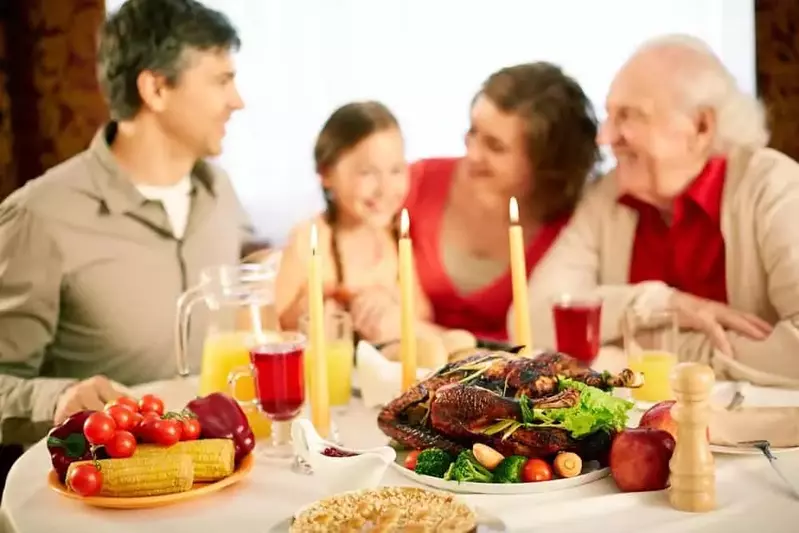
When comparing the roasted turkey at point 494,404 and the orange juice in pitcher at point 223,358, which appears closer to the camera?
the roasted turkey at point 494,404

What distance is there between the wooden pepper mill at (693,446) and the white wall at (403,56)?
109 cm

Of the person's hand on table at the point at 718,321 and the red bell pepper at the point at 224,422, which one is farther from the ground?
the red bell pepper at the point at 224,422

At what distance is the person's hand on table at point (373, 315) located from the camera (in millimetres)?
2256

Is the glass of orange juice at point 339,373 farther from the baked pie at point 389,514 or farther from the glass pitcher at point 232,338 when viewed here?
the baked pie at point 389,514

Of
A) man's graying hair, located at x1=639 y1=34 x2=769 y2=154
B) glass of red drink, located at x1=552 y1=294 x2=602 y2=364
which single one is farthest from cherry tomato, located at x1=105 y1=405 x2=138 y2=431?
man's graying hair, located at x1=639 y1=34 x2=769 y2=154

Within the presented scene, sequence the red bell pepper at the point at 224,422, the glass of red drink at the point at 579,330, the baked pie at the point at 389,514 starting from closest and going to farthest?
the baked pie at the point at 389,514
the red bell pepper at the point at 224,422
the glass of red drink at the point at 579,330

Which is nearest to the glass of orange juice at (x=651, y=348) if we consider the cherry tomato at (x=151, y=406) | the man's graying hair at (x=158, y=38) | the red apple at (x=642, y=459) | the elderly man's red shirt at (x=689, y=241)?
the elderly man's red shirt at (x=689, y=241)

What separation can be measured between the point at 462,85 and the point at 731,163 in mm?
615

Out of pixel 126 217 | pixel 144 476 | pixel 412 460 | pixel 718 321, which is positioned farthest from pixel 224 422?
pixel 718 321

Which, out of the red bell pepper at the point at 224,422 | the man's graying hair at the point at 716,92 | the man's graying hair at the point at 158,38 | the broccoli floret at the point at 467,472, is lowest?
the broccoli floret at the point at 467,472

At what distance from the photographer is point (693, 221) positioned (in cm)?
213

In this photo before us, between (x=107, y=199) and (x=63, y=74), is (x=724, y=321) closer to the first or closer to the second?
(x=107, y=199)

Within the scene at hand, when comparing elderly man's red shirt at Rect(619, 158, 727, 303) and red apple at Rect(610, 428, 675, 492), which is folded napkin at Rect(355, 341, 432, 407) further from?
elderly man's red shirt at Rect(619, 158, 727, 303)

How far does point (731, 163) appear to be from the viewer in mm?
2115
